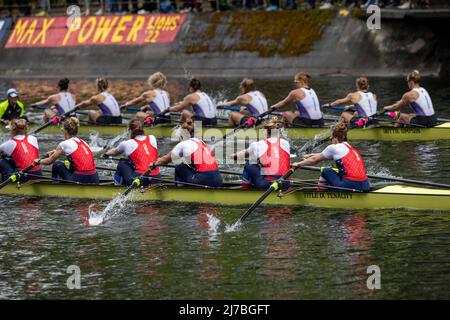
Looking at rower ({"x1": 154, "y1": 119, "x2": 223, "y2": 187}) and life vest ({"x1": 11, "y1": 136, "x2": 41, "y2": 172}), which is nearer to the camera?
rower ({"x1": 154, "y1": 119, "x2": 223, "y2": 187})

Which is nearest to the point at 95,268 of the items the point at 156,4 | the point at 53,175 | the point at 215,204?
the point at 215,204

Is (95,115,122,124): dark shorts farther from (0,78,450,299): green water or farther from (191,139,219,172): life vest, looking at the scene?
(191,139,219,172): life vest

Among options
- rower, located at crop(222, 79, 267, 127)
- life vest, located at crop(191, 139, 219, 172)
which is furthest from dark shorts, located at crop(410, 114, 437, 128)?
life vest, located at crop(191, 139, 219, 172)

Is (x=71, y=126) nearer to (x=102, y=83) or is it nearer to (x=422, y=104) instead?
(x=102, y=83)

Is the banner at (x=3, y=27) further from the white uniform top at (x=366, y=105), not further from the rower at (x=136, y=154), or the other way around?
the rower at (x=136, y=154)

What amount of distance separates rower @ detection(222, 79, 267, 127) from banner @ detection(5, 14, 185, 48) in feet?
65.9

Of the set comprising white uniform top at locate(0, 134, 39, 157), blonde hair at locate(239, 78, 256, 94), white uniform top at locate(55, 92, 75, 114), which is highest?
white uniform top at locate(55, 92, 75, 114)

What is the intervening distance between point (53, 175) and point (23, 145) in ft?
3.04

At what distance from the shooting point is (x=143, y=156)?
2205 centimetres

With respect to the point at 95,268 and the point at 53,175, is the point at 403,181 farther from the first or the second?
the point at 53,175

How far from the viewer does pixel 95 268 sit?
17375 mm

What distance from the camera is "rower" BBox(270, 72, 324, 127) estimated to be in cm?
2851

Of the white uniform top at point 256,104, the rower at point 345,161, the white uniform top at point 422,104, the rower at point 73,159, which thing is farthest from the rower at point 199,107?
the rower at point 345,161

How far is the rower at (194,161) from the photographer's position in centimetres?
2127
